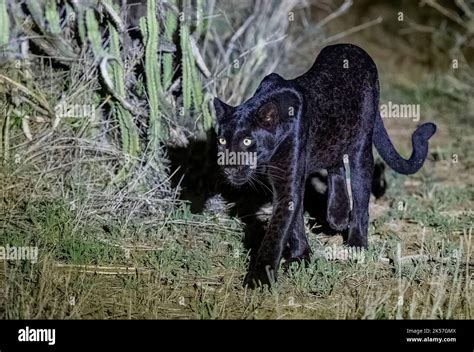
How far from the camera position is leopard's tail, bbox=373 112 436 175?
5.95m

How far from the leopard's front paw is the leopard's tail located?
56.5 inches

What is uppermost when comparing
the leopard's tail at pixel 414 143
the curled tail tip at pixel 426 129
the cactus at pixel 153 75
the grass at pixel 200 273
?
the cactus at pixel 153 75

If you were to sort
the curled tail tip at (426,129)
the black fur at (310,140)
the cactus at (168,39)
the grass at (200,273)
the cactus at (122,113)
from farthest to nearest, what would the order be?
the cactus at (168,39)
the cactus at (122,113)
the curled tail tip at (426,129)
the black fur at (310,140)
the grass at (200,273)

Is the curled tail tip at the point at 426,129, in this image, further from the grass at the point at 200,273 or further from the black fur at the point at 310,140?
the grass at the point at 200,273

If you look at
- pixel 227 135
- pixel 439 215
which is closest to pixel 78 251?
pixel 227 135

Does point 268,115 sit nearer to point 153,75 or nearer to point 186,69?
point 153,75

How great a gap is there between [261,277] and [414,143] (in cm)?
164

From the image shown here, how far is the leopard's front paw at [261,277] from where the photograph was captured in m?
4.95

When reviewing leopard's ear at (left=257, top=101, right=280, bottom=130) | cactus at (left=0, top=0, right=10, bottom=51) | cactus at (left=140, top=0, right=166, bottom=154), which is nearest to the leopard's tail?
leopard's ear at (left=257, top=101, right=280, bottom=130)

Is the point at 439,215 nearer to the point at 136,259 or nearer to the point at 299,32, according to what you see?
the point at 136,259

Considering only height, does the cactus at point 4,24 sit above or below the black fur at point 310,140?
above

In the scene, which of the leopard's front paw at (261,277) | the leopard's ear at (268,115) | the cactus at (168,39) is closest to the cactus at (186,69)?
the cactus at (168,39)

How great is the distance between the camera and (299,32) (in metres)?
9.44

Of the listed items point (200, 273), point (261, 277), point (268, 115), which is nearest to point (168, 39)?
point (268, 115)
